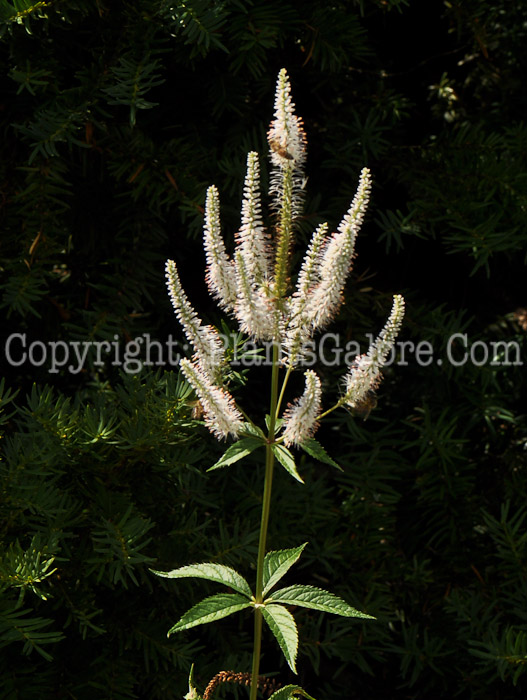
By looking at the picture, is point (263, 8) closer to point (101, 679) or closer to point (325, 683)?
point (101, 679)

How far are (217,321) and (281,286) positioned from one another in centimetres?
53

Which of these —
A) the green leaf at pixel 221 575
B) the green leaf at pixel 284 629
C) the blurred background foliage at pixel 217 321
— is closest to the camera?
the green leaf at pixel 284 629

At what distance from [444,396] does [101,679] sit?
26.2 inches

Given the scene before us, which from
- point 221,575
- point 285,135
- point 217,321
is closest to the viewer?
point 285,135

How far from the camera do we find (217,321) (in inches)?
47.8

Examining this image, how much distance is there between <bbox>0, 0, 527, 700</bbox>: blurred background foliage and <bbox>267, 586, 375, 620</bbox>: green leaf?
0.22 m

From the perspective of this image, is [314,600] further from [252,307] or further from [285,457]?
[252,307]

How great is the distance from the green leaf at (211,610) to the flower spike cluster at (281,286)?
0.15m

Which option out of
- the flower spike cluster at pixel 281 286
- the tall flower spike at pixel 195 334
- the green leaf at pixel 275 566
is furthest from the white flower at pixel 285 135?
the green leaf at pixel 275 566

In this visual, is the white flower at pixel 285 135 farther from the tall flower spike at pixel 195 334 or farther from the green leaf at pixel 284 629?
the green leaf at pixel 284 629

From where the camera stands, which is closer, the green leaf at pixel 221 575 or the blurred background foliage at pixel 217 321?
the green leaf at pixel 221 575

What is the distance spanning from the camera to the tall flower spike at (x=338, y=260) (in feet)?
2.17

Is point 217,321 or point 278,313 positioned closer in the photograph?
point 278,313

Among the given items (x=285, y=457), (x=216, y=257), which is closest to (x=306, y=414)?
(x=285, y=457)
